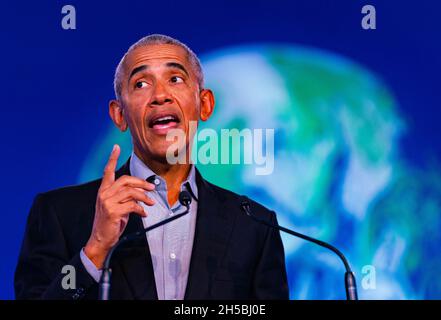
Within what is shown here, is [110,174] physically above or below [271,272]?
above

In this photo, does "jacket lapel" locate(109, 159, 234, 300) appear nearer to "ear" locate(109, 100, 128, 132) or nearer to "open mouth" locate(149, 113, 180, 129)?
"open mouth" locate(149, 113, 180, 129)

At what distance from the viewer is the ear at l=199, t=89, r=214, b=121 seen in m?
3.01

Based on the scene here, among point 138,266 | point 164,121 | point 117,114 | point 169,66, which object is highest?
point 169,66

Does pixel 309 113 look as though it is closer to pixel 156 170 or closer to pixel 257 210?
pixel 257 210

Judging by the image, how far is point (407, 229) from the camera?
3.10m

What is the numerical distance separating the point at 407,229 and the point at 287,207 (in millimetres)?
513

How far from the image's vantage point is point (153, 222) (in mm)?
2670

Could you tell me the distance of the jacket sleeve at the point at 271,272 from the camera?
8.58ft

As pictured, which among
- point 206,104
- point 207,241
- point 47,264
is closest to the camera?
point 47,264

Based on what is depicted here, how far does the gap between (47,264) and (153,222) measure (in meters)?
0.41

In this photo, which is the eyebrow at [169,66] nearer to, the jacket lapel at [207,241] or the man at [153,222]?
the man at [153,222]

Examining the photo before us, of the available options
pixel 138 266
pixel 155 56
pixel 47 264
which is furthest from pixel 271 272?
pixel 155 56

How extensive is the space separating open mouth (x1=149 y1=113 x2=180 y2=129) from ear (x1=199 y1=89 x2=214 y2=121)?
0.23 metres

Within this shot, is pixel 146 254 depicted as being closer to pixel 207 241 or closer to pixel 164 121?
pixel 207 241
